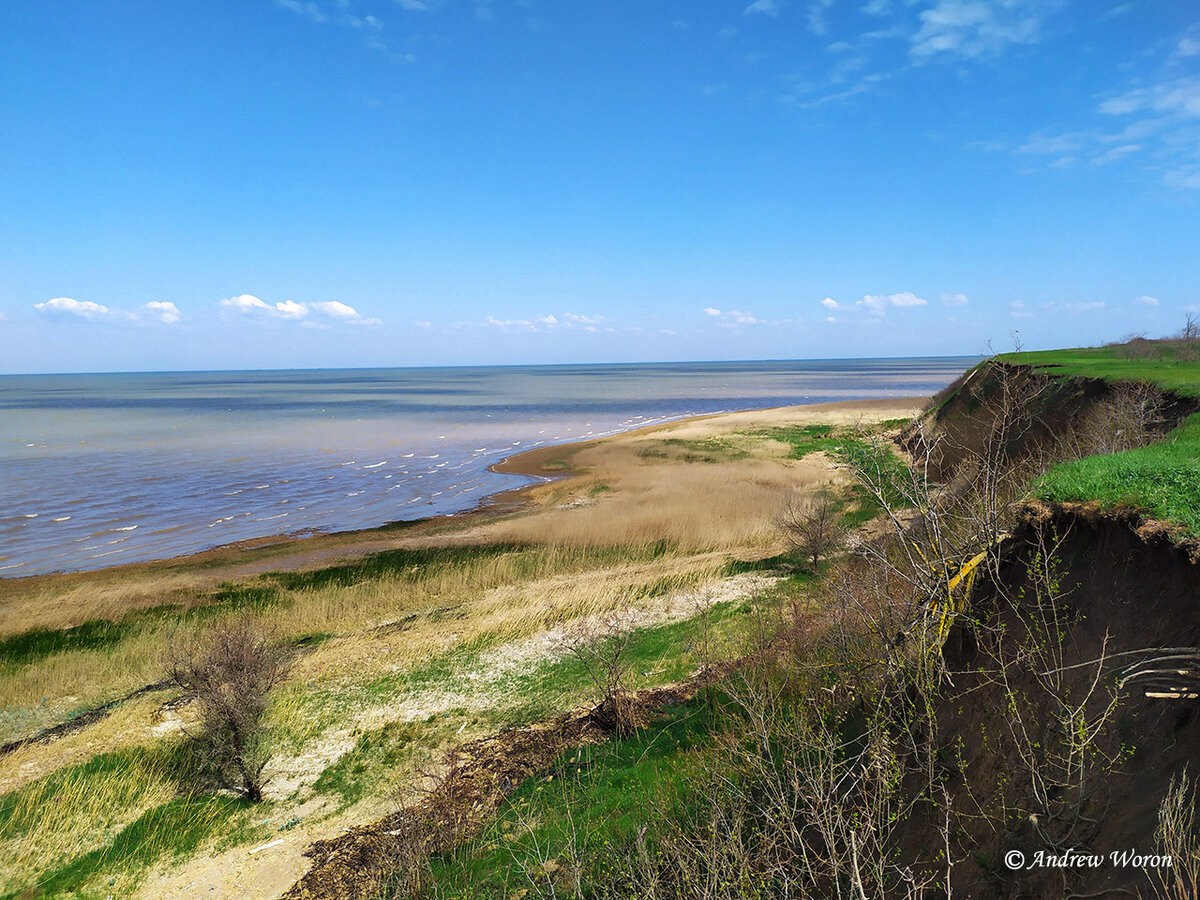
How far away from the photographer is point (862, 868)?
635 centimetres

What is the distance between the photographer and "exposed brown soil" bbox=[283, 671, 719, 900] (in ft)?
30.5

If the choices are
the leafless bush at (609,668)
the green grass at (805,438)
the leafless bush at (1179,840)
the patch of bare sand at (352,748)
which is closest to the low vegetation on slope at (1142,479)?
the leafless bush at (1179,840)

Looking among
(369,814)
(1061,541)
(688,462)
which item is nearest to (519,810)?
(369,814)

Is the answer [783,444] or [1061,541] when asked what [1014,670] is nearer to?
[1061,541]

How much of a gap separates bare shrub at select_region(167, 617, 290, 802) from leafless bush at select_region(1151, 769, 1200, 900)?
13119 mm

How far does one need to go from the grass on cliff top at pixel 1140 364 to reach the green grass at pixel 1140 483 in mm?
12845

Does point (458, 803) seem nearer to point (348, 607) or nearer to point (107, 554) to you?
point (348, 607)

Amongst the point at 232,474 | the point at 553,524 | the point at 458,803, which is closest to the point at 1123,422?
the point at 458,803

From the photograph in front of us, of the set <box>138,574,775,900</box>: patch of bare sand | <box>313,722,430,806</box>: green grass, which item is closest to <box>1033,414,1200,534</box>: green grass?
<box>138,574,775,900</box>: patch of bare sand

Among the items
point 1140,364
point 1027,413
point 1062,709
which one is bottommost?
point 1062,709

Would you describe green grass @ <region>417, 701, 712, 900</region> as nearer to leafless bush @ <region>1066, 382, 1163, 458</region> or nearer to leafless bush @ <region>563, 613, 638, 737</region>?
leafless bush @ <region>563, 613, 638, 737</region>

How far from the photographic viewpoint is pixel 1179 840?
392cm

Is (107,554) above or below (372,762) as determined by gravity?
above

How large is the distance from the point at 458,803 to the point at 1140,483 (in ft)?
36.3
